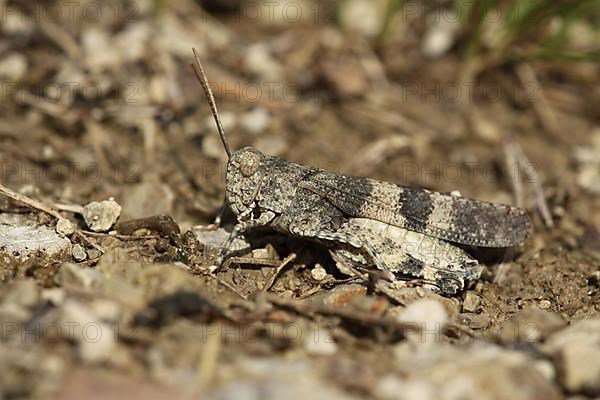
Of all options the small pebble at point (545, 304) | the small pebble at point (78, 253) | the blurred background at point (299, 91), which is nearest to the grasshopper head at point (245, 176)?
the blurred background at point (299, 91)

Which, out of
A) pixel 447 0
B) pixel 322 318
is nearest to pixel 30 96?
pixel 322 318

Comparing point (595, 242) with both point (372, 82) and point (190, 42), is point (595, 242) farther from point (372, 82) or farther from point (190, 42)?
point (190, 42)

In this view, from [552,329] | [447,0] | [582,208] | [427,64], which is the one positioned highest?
[447,0]

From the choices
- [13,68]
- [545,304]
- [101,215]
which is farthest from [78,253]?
[545,304]

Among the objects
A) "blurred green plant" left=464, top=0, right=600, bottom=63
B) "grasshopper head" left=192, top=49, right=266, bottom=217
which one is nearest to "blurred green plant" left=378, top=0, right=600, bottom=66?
"blurred green plant" left=464, top=0, right=600, bottom=63

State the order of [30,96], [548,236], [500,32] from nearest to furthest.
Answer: [548,236]
[30,96]
[500,32]

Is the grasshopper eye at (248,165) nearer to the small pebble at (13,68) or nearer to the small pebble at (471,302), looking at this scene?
the small pebble at (471,302)

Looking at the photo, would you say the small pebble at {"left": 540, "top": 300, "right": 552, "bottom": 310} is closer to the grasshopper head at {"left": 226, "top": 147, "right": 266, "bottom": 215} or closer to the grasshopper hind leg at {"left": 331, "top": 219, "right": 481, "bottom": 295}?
the grasshopper hind leg at {"left": 331, "top": 219, "right": 481, "bottom": 295}
